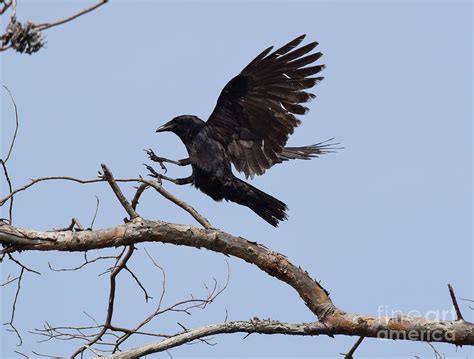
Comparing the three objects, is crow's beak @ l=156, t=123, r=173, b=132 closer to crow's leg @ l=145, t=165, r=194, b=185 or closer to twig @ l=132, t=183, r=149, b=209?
crow's leg @ l=145, t=165, r=194, b=185

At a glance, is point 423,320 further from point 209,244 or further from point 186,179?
point 186,179

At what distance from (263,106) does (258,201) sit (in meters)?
0.78

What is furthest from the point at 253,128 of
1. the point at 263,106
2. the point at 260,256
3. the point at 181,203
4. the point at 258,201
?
the point at 260,256

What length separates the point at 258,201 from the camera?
261 inches

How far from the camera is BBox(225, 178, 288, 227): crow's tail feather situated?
654 cm

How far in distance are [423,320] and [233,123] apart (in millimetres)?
2819

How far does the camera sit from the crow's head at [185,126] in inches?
280

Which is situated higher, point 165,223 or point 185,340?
point 165,223

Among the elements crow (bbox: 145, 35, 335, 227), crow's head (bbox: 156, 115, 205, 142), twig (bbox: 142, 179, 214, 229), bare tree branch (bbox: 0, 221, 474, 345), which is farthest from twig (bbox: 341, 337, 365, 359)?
crow's head (bbox: 156, 115, 205, 142)

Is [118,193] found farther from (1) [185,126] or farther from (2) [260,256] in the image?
(1) [185,126]

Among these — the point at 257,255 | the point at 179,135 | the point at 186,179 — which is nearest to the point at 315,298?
the point at 257,255

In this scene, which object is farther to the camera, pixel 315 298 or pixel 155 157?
pixel 155 157

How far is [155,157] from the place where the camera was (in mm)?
6379

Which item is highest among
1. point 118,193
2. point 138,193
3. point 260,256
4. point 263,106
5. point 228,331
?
point 263,106
